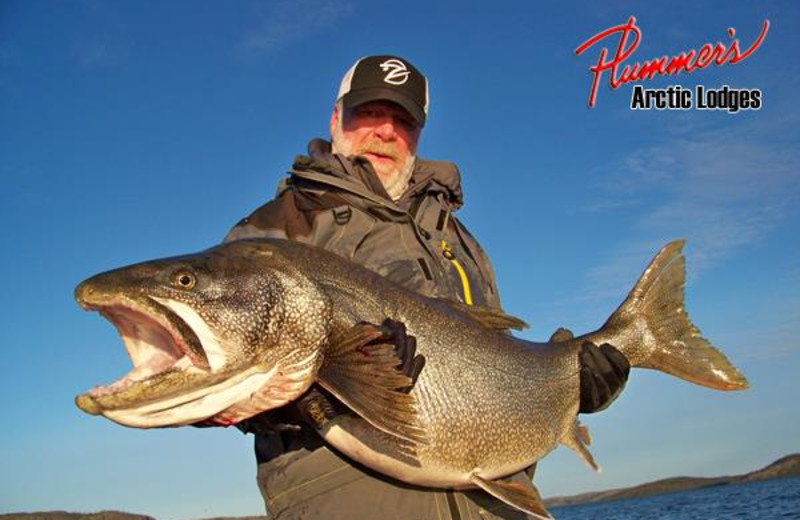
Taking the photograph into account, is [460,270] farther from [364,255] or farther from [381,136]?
[381,136]

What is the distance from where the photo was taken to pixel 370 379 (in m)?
3.39

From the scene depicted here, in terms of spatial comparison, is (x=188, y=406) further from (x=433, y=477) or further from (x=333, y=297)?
(x=433, y=477)

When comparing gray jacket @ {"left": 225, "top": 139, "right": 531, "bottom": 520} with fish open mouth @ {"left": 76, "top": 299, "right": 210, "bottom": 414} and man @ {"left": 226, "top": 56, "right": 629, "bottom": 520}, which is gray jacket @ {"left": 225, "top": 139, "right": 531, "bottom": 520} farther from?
fish open mouth @ {"left": 76, "top": 299, "right": 210, "bottom": 414}

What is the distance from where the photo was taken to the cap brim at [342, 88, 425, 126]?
17.8ft

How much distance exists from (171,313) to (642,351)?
380cm

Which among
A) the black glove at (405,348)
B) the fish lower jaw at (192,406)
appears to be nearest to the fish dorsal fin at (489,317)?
the black glove at (405,348)

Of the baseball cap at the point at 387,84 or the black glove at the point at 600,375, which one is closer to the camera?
the black glove at the point at 600,375

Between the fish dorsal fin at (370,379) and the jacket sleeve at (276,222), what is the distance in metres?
1.11

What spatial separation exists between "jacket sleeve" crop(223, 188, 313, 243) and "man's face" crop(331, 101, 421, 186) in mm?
1109

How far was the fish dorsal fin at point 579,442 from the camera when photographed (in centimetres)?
502

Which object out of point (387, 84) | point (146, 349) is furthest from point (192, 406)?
point (387, 84)

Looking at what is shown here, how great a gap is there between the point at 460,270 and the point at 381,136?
130 cm

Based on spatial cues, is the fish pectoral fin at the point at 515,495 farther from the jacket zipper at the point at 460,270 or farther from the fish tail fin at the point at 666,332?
the fish tail fin at the point at 666,332

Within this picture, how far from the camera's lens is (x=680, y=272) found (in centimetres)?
570
